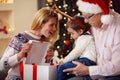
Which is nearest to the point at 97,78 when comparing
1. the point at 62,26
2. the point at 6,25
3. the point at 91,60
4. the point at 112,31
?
the point at 91,60

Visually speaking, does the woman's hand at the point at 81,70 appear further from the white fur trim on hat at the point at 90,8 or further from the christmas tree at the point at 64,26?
the christmas tree at the point at 64,26

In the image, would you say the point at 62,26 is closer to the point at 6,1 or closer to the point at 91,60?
the point at 6,1

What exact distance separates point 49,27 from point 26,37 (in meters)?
0.19

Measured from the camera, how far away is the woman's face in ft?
7.52

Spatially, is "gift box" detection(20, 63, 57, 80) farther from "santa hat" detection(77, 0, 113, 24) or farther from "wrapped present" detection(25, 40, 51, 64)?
"santa hat" detection(77, 0, 113, 24)

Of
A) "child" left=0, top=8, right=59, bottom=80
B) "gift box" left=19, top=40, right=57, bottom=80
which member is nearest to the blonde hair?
"child" left=0, top=8, right=59, bottom=80

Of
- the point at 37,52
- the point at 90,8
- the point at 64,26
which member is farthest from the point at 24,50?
the point at 64,26

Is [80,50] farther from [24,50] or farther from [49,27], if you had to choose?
[24,50]

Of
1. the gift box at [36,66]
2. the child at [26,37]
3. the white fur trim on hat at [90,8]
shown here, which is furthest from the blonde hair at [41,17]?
the white fur trim on hat at [90,8]

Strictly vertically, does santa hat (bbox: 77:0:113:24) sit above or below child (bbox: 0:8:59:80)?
above

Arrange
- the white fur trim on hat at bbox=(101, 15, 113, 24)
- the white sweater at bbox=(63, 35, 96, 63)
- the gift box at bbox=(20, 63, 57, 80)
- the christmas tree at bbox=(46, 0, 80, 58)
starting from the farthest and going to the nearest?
1. the christmas tree at bbox=(46, 0, 80, 58)
2. the white sweater at bbox=(63, 35, 96, 63)
3. the gift box at bbox=(20, 63, 57, 80)
4. the white fur trim on hat at bbox=(101, 15, 113, 24)

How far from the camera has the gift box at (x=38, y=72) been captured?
2.13 m

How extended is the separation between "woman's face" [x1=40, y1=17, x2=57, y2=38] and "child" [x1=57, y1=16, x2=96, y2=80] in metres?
0.20

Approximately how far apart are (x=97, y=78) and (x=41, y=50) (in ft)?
1.56
